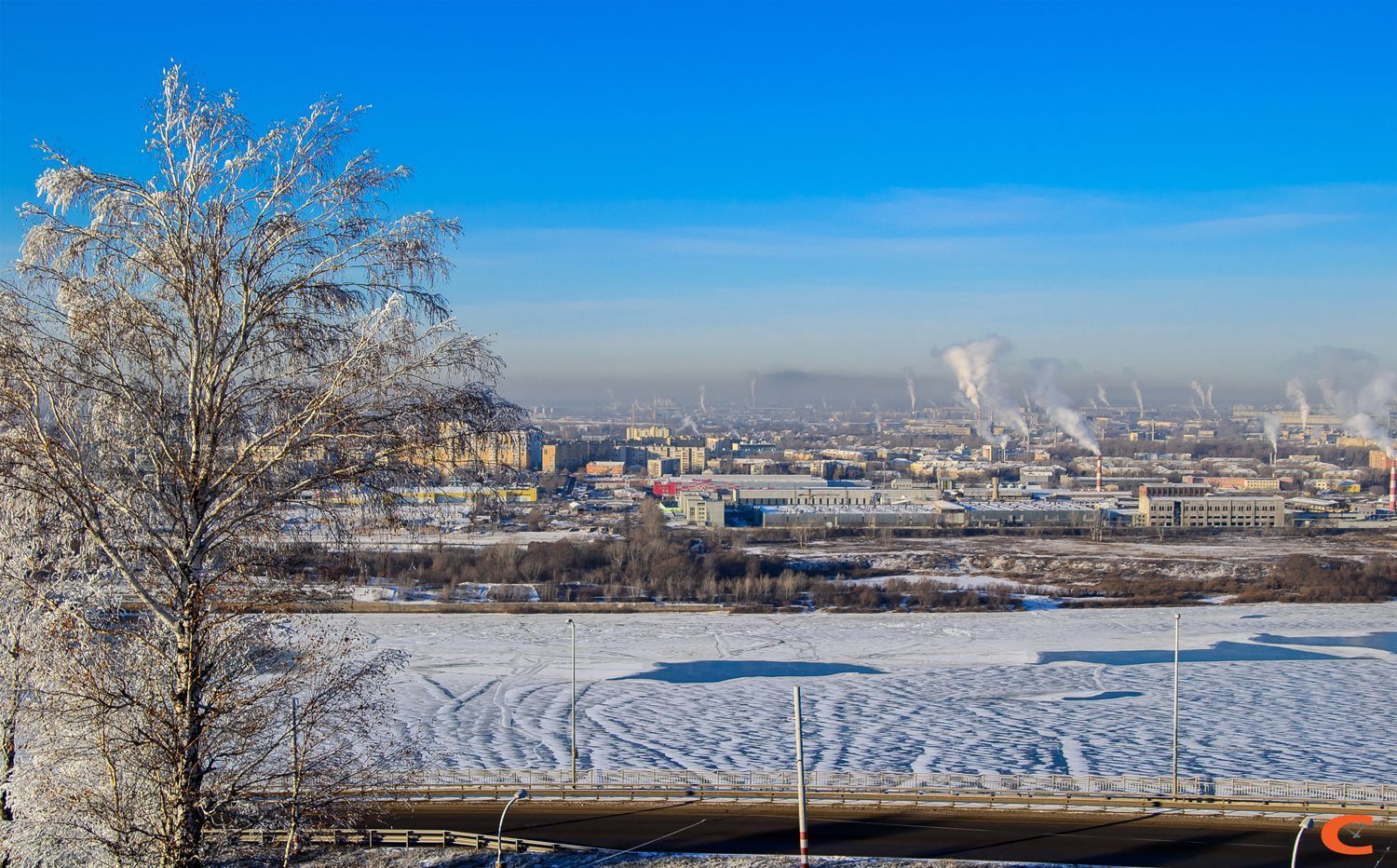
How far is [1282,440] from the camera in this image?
8675cm

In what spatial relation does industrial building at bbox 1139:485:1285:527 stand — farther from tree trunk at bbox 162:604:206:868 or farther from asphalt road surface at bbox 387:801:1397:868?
tree trunk at bbox 162:604:206:868

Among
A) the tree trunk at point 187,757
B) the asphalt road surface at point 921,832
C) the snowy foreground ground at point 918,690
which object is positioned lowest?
the snowy foreground ground at point 918,690

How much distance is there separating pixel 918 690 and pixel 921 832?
7.43m

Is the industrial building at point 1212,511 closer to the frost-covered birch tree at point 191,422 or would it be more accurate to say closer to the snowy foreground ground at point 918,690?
the snowy foreground ground at point 918,690

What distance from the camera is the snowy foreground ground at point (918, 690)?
11.9 metres

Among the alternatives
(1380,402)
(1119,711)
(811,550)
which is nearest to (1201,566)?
(811,550)

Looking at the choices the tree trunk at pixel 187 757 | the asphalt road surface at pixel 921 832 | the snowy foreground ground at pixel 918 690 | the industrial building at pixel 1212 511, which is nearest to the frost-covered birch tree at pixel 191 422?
the tree trunk at pixel 187 757

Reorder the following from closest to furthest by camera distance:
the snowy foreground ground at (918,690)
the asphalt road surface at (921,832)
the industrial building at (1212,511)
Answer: the asphalt road surface at (921,832)
the snowy foreground ground at (918,690)
the industrial building at (1212,511)

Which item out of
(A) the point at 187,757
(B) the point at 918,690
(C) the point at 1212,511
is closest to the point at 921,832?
(A) the point at 187,757

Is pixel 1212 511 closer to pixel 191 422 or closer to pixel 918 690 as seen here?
pixel 918 690

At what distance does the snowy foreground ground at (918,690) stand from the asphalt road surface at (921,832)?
2.02 m

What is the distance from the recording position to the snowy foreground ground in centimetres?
1191

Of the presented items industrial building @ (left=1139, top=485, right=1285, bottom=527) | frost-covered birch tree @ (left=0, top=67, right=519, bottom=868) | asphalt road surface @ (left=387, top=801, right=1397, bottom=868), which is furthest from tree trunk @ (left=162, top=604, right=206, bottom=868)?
Result: industrial building @ (left=1139, top=485, right=1285, bottom=527)

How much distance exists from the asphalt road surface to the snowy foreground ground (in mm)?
2021
